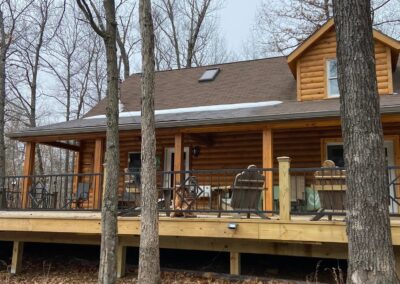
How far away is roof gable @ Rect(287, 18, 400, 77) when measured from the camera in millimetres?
10141

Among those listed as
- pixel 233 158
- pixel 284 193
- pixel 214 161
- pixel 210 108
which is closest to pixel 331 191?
pixel 284 193

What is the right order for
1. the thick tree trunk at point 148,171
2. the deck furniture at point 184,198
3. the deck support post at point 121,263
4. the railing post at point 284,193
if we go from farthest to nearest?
the deck support post at point 121,263 < the deck furniture at point 184,198 < the railing post at point 284,193 < the thick tree trunk at point 148,171

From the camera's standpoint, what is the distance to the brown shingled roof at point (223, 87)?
40.3 feet

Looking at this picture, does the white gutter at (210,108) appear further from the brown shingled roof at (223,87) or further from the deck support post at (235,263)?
the deck support post at (235,263)

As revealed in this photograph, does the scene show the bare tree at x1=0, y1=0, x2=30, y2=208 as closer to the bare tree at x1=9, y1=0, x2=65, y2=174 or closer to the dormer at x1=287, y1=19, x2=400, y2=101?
the bare tree at x1=9, y1=0, x2=65, y2=174

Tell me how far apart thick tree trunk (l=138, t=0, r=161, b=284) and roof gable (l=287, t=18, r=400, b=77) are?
5.34 metres

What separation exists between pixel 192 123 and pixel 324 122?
287 centimetres

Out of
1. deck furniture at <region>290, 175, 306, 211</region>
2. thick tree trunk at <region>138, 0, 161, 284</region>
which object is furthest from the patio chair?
deck furniture at <region>290, 175, 306, 211</region>

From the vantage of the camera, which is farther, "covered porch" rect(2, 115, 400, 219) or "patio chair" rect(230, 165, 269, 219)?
"covered porch" rect(2, 115, 400, 219)

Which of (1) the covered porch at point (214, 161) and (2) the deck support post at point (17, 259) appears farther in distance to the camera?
(2) the deck support post at point (17, 259)

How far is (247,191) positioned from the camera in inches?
277

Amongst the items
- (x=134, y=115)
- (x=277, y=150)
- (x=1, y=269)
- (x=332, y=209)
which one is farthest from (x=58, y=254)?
(x=332, y=209)

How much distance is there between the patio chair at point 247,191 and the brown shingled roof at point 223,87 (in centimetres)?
491

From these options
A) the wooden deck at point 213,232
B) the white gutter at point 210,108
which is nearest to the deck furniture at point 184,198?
the wooden deck at point 213,232
